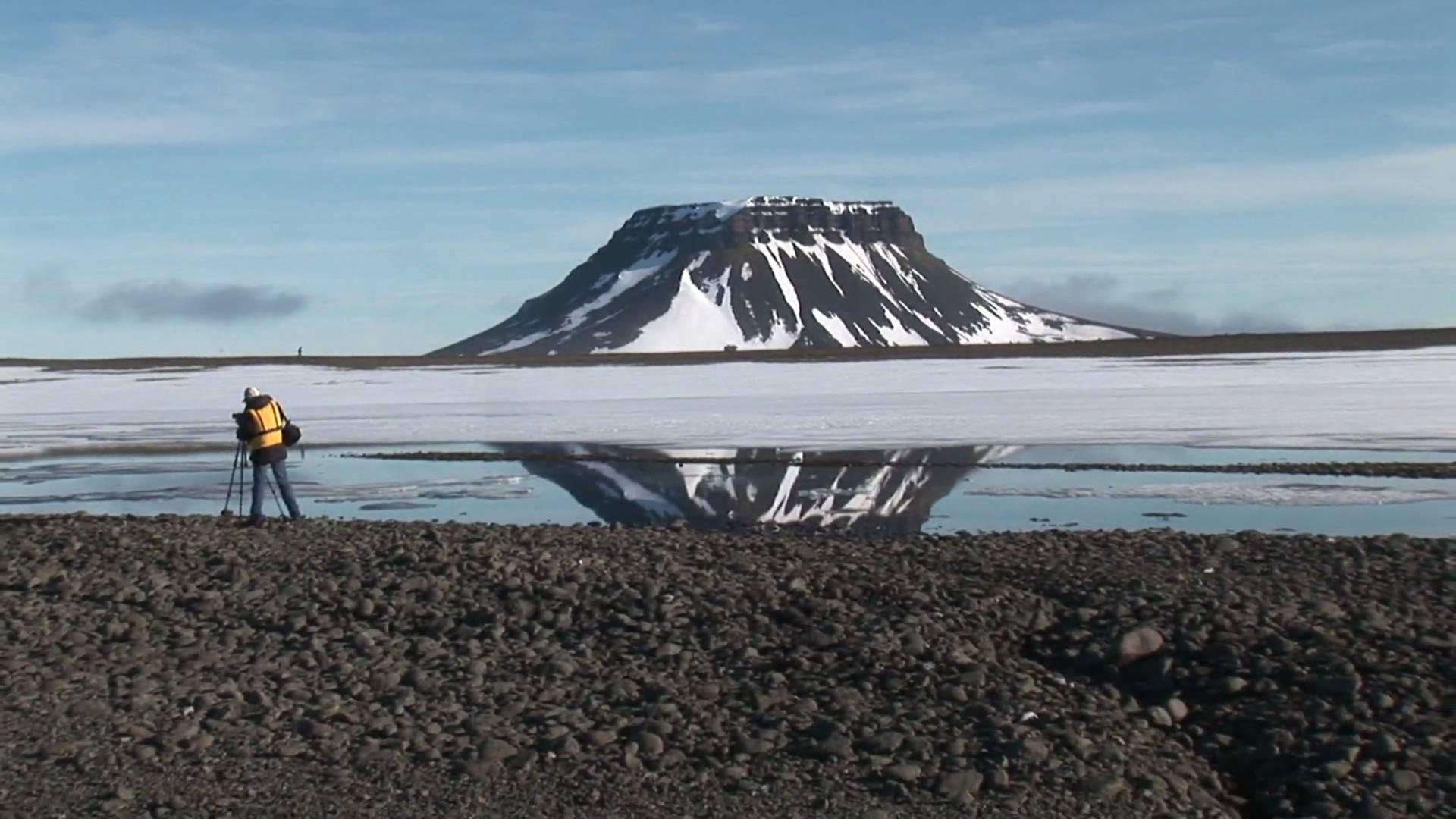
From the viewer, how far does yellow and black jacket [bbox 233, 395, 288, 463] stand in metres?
16.5

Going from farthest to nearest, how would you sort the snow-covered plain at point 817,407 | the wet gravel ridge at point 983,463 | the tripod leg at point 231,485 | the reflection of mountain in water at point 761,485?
the snow-covered plain at point 817,407 < the wet gravel ridge at point 983,463 < the reflection of mountain in water at point 761,485 < the tripod leg at point 231,485

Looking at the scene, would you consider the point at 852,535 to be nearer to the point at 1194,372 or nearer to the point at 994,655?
the point at 994,655

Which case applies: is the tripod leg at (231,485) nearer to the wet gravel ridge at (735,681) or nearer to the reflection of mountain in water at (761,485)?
the wet gravel ridge at (735,681)

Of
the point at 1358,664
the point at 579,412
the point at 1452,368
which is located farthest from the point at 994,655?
the point at 1452,368

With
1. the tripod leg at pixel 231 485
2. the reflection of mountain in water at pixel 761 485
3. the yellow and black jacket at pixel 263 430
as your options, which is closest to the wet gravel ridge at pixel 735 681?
the yellow and black jacket at pixel 263 430

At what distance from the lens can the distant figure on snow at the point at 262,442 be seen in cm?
1641

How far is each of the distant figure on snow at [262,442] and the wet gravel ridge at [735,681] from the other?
2252mm

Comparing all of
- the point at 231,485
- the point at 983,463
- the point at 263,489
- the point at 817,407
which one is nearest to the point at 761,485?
the point at 983,463

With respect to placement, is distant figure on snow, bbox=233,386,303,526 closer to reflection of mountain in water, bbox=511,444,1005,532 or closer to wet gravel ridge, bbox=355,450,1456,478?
reflection of mountain in water, bbox=511,444,1005,532

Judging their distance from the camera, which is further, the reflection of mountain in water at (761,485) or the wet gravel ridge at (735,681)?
the reflection of mountain in water at (761,485)

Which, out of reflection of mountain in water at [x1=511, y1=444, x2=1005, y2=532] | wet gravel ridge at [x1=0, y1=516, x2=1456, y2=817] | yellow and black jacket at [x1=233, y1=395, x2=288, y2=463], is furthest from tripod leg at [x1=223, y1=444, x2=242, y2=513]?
reflection of mountain in water at [x1=511, y1=444, x2=1005, y2=532]

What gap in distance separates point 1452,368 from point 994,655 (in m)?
50.7

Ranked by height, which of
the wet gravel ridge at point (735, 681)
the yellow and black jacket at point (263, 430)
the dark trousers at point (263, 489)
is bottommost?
the wet gravel ridge at point (735, 681)

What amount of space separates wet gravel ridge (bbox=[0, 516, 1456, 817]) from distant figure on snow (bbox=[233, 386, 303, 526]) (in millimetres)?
2252
